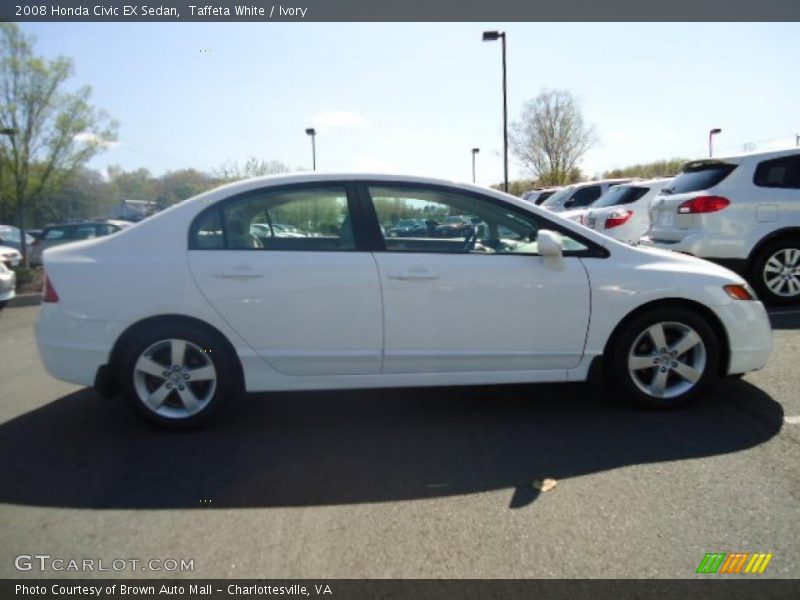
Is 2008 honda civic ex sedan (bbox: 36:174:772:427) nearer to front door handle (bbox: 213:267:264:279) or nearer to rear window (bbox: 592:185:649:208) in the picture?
front door handle (bbox: 213:267:264:279)

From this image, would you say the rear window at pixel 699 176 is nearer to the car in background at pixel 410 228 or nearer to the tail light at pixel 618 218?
the tail light at pixel 618 218

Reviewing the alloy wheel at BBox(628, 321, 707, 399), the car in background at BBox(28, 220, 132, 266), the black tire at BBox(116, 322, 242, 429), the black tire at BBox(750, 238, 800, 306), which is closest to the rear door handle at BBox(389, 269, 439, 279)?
the black tire at BBox(116, 322, 242, 429)

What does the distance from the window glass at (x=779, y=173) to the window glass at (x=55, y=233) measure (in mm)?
14911

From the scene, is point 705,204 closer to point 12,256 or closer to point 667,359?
point 667,359

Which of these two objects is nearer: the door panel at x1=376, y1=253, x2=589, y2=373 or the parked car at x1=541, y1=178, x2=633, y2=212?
the door panel at x1=376, y1=253, x2=589, y2=373

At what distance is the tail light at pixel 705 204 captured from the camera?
6.16 metres

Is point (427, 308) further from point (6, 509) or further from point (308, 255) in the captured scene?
point (6, 509)

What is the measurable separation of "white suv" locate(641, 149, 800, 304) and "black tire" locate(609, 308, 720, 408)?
316 cm

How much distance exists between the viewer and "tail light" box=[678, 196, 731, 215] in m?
6.16

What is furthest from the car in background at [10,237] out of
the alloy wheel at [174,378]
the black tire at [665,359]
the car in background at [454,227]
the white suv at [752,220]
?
the black tire at [665,359]

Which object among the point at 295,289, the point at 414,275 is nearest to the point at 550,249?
the point at 414,275

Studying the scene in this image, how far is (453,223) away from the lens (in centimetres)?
353

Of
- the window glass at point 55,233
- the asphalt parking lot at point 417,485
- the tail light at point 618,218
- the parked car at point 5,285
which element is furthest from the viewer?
the window glass at point 55,233

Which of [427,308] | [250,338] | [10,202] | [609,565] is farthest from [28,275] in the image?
[609,565]
